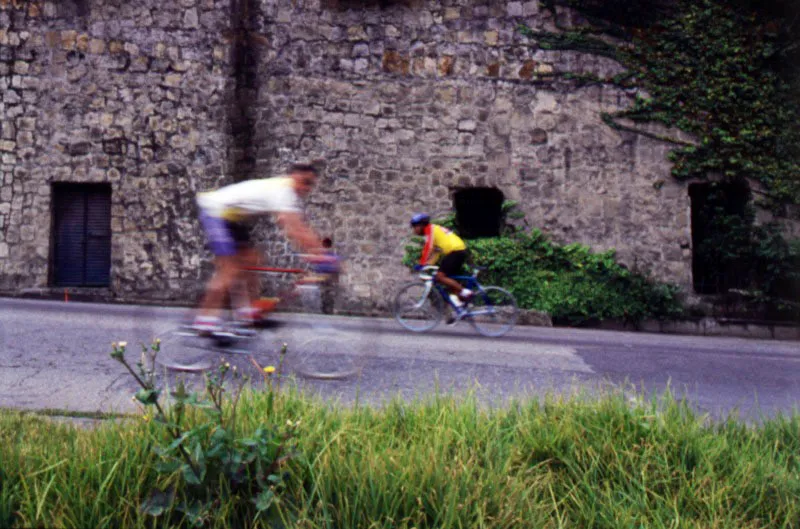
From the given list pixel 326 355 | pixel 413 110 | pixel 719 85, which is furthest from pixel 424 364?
pixel 719 85

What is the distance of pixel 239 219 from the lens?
6.23 metres

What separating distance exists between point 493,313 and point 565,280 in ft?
8.77

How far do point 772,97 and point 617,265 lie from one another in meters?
4.20

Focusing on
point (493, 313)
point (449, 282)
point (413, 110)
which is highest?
point (413, 110)

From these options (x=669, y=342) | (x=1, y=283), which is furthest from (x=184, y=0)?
(x=669, y=342)

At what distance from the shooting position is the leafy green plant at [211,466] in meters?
2.45

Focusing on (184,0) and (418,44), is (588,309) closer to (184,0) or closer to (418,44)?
(418,44)

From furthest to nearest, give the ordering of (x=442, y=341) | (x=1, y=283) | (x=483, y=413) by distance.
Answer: (x=1, y=283), (x=442, y=341), (x=483, y=413)

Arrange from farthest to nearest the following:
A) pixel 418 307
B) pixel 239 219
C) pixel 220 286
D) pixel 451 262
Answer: pixel 451 262 → pixel 418 307 → pixel 239 219 → pixel 220 286

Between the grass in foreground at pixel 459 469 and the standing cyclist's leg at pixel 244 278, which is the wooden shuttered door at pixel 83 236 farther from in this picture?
the grass in foreground at pixel 459 469

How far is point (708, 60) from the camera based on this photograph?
12328 millimetres

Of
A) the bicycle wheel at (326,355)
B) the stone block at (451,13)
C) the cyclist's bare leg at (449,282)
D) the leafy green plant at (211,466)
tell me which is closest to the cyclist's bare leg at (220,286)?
the bicycle wheel at (326,355)

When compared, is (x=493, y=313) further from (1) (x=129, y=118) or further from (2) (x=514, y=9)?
(1) (x=129, y=118)

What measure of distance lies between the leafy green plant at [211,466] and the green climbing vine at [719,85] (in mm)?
11434
